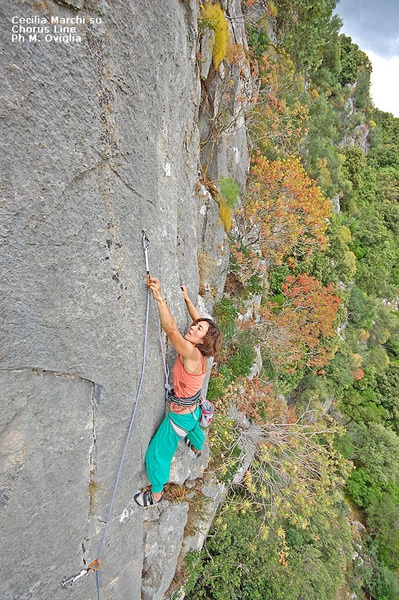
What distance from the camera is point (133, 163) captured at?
3.39m

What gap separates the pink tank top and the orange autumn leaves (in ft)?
19.6

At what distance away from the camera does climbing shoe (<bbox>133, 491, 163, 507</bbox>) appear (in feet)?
14.5

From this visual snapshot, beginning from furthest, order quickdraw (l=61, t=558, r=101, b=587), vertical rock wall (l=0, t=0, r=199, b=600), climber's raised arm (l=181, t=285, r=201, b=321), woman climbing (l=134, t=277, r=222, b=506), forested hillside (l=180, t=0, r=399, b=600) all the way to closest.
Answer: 1. forested hillside (l=180, t=0, r=399, b=600)
2. climber's raised arm (l=181, t=285, r=201, b=321)
3. woman climbing (l=134, t=277, r=222, b=506)
4. quickdraw (l=61, t=558, r=101, b=587)
5. vertical rock wall (l=0, t=0, r=199, b=600)

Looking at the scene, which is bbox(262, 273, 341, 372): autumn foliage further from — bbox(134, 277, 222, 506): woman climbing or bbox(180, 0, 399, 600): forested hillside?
bbox(134, 277, 222, 506): woman climbing

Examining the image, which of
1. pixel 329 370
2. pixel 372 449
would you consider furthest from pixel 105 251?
pixel 372 449

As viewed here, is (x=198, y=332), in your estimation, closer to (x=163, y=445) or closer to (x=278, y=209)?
(x=163, y=445)

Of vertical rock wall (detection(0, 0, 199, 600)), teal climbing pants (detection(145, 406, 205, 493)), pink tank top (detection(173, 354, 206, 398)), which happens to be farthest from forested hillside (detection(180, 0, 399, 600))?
vertical rock wall (detection(0, 0, 199, 600))

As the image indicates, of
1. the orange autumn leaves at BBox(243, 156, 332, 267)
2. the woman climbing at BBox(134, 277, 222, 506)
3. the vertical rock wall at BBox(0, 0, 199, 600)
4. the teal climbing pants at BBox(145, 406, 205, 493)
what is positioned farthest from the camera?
the orange autumn leaves at BBox(243, 156, 332, 267)

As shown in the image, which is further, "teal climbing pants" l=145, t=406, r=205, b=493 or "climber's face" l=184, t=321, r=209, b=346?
"teal climbing pants" l=145, t=406, r=205, b=493

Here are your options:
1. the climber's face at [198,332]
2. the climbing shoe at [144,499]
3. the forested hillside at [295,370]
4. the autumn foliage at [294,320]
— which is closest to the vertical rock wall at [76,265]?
the climbing shoe at [144,499]

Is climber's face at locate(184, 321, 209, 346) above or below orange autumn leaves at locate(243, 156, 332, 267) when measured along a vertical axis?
below

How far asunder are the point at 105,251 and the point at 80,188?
0.65m

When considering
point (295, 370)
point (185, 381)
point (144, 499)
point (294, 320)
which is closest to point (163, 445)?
point (144, 499)

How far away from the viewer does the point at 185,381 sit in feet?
13.9
